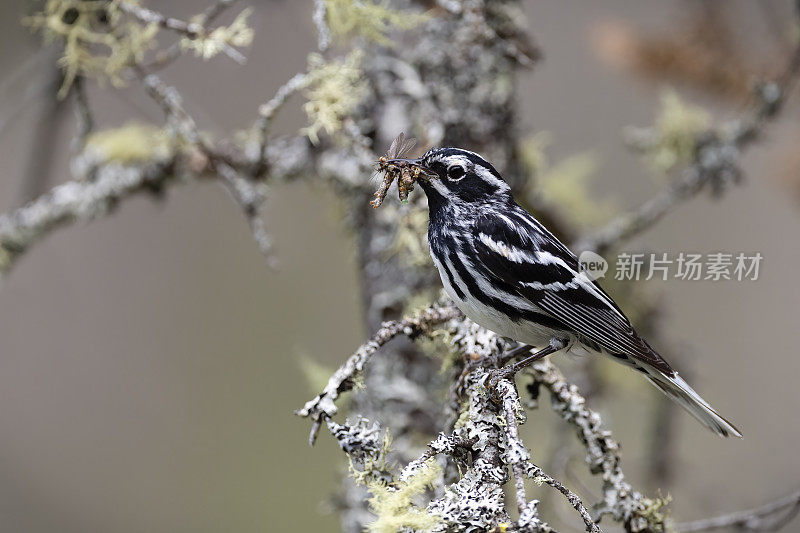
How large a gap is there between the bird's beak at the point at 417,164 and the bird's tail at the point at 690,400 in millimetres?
871

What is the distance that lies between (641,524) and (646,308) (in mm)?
1742

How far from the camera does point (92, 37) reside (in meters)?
2.75

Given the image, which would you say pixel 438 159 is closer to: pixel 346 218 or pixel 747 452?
pixel 346 218

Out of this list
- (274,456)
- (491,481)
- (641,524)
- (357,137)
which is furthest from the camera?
(274,456)

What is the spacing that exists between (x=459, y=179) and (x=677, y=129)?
55.8 inches

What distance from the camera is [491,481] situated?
163 cm

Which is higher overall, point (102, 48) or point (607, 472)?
point (102, 48)

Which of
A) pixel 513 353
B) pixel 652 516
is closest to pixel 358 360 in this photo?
pixel 513 353

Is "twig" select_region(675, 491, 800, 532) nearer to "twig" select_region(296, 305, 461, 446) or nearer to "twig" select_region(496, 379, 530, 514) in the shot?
"twig" select_region(496, 379, 530, 514)

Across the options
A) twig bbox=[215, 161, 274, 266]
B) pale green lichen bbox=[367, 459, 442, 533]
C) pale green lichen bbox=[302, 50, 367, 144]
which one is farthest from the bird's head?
pale green lichen bbox=[367, 459, 442, 533]

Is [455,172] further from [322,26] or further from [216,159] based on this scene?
[216,159]

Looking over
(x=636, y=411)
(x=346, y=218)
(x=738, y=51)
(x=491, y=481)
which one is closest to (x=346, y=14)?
(x=346, y=218)

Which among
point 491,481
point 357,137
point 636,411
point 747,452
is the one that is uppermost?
point 636,411

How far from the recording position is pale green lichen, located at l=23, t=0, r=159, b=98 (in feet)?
8.87
